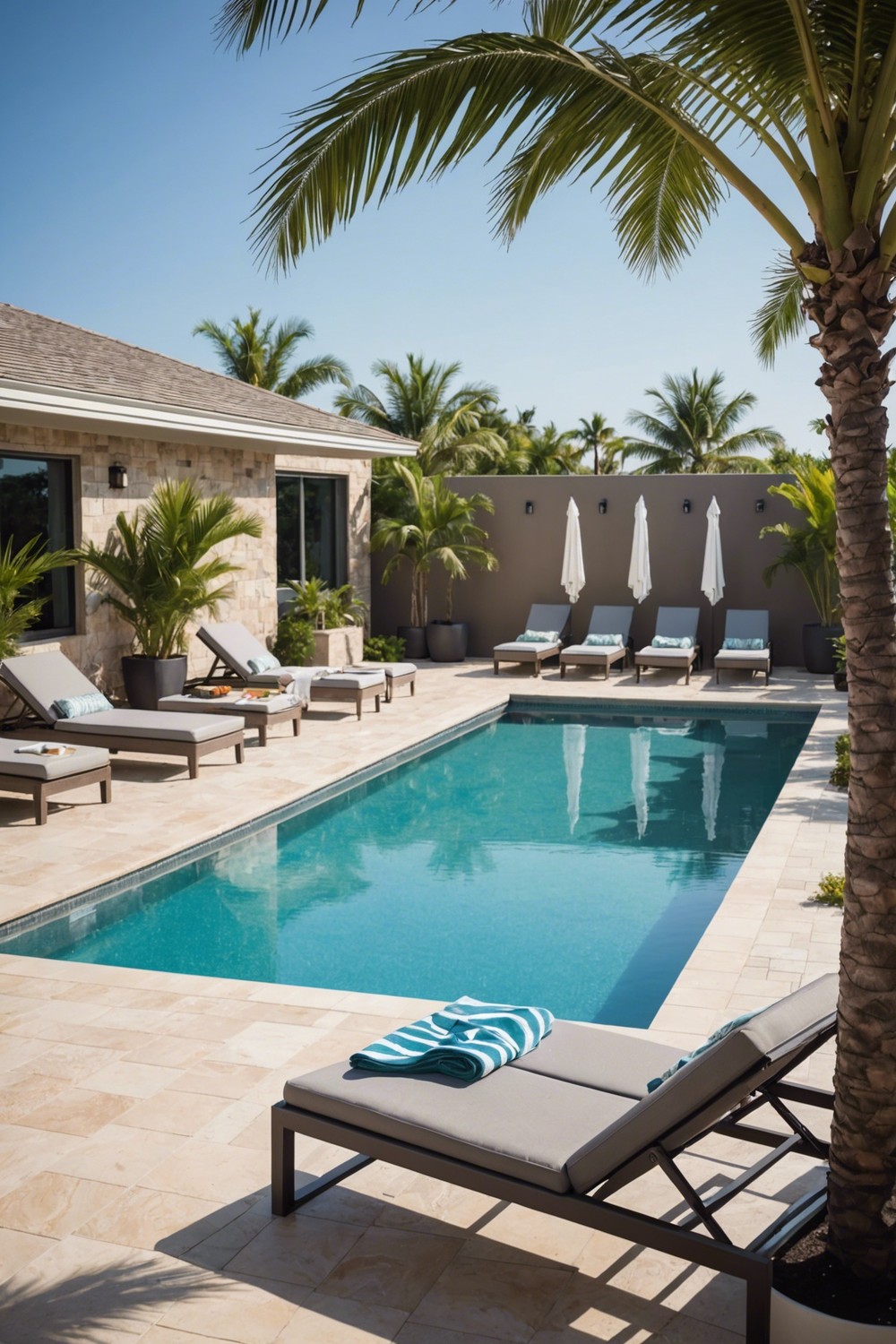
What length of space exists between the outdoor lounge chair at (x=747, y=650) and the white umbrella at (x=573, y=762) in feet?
10.0

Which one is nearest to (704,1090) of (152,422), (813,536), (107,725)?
(107,725)

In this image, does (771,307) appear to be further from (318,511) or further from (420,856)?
(318,511)

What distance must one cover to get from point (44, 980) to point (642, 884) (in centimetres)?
403

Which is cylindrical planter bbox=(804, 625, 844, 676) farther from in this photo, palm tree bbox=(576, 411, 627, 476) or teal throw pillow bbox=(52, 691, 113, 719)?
palm tree bbox=(576, 411, 627, 476)

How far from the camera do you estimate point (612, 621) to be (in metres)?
18.4

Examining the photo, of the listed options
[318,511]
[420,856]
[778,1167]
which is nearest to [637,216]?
[778,1167]

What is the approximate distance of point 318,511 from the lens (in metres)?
18.0

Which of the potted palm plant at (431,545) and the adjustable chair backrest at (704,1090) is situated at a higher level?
the potted palm plant at (431,545)

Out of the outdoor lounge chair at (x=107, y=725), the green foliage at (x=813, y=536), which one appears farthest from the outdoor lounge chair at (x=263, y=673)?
the green foliage at (x=813, y=536)

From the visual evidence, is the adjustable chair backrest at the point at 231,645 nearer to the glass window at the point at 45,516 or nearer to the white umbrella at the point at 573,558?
the glass window at the point at 45,516

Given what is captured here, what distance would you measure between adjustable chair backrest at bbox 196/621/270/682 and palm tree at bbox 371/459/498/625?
4.93 metres

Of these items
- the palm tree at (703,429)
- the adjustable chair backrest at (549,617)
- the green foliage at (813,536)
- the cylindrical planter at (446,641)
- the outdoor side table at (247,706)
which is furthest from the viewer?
the palm tree at (703,429)

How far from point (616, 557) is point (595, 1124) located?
53.6 feet

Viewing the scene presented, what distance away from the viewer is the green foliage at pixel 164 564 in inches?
498
